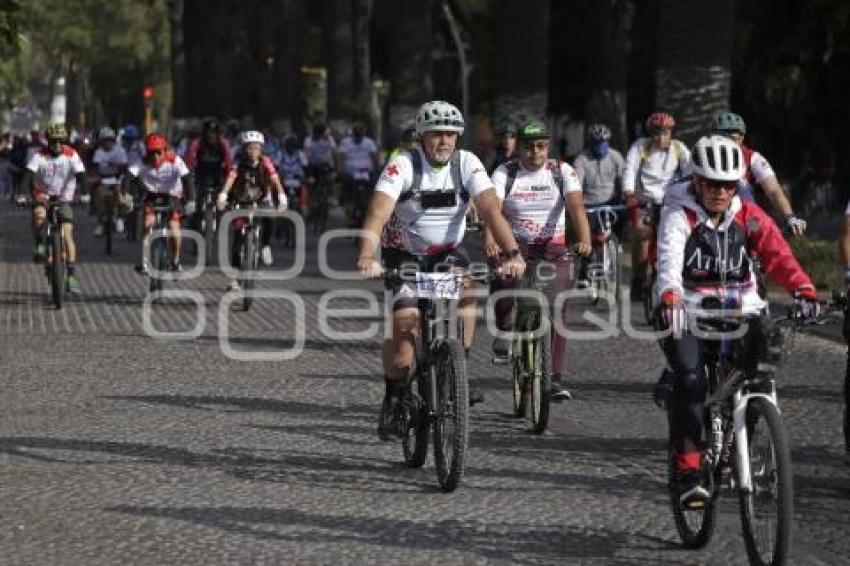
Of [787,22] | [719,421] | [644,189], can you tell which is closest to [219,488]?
[719,421]

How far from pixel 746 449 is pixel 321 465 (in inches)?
134

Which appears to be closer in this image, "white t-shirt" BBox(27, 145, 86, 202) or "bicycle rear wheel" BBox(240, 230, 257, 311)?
"bicycle rear wheel" BBox(240, 230, 257, 311)

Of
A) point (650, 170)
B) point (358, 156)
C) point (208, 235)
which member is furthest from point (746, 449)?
point (358, 156)

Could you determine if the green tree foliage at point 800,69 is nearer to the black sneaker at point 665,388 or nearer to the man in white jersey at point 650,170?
the man in white jersey at point 650,170

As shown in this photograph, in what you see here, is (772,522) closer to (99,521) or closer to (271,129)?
(99,521)

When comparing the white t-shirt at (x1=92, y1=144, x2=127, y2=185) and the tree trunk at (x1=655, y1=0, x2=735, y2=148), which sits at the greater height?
the tree trunk at (x1=655, y1=0, x2=735, y2=148)

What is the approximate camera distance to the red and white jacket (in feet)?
27.2

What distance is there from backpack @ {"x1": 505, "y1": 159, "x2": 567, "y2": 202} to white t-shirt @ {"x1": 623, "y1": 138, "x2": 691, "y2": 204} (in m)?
5.41

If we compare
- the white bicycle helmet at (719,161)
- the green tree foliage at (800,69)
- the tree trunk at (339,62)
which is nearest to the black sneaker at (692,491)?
the white bicycle helmet at (719,161)

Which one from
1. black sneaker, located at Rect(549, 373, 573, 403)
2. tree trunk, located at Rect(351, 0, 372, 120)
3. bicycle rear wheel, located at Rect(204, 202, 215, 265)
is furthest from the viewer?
tree trunk, located at Rect(351, 0, 372, 120)

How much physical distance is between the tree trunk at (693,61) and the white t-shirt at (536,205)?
401 inches

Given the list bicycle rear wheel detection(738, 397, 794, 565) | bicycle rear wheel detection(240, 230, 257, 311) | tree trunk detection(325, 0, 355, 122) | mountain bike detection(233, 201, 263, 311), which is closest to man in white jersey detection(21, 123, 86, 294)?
mountain bike detection(233, 201, 263, 311)

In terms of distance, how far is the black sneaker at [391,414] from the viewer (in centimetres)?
1038

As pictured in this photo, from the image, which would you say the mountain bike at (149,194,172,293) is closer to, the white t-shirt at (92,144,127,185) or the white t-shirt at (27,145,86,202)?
the white t-shirt at (27,145,86,202)
